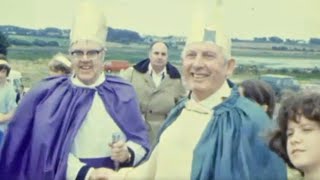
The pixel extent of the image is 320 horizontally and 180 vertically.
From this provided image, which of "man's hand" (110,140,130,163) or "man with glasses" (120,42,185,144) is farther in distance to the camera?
"man with glasses" (120,42,185,144)

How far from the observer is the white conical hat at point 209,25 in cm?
211

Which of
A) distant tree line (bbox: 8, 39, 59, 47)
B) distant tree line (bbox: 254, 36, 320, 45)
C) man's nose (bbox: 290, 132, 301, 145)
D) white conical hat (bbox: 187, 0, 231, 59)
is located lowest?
man's nose (bbox: 290, 132, 301, 145)

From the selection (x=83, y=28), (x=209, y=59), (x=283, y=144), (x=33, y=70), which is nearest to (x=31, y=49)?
(x=33, y=70)

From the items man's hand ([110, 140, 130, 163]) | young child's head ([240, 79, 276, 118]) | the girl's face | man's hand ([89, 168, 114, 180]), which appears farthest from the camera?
young child's head ([240, 79, 276, 118])

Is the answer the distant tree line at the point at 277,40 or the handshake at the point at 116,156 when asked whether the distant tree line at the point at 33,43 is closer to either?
the distant tree line at the point at 277,40

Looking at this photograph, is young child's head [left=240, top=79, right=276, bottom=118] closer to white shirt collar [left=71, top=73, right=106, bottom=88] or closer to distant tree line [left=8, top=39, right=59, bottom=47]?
white shirt collar [left=71, top=73, right=106, bottom=88]

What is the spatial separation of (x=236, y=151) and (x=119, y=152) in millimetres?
706

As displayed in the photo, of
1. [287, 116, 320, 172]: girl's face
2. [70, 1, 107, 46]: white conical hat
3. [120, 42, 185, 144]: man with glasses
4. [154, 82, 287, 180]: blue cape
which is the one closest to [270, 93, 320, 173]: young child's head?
[287, 116, 320, 172]: girl's face

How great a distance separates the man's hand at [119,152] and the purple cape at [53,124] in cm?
10

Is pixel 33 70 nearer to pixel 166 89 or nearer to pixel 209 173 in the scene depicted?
pixel 166 89

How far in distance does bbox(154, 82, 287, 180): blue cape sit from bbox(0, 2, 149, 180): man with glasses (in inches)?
24.3

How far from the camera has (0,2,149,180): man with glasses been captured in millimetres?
2557

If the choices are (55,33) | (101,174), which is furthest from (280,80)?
(101,174)

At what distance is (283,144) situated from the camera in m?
1.79
